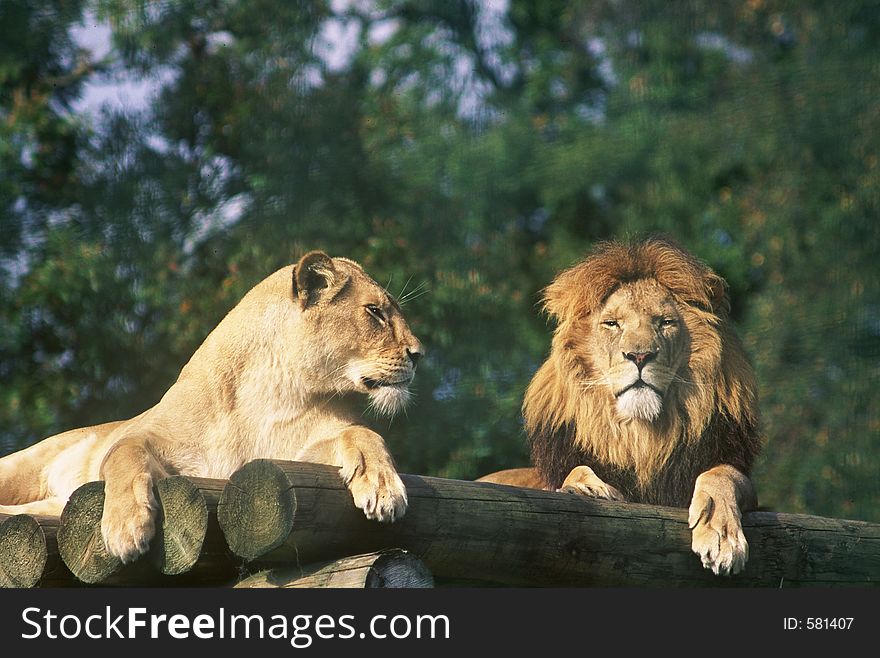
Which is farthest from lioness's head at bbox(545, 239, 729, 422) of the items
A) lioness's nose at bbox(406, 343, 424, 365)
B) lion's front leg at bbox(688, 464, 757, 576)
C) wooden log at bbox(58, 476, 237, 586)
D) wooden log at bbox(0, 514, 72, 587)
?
wooden log at bbox(0, 514, 72, 587)

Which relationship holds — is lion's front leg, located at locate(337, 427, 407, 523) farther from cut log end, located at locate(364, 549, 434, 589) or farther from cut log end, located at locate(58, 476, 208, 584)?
cut log end, located at locate(58, 476, 208, 584)

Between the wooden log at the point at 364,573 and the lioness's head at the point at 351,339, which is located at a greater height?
the lioness's head at the point at 351,339

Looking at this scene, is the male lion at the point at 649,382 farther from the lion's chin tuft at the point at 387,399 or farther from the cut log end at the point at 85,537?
the cut log end at the point at 85,537

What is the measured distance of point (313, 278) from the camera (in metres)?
3.45

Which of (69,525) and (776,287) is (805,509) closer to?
(776,287)

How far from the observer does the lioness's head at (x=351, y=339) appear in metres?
3.38

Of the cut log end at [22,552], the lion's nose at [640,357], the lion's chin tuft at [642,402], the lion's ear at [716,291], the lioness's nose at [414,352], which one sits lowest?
the cut log end at [22,552]

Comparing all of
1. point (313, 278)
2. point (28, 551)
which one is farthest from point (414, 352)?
point (28, 551)

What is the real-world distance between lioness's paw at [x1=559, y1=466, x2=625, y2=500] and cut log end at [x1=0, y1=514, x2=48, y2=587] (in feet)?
4.10

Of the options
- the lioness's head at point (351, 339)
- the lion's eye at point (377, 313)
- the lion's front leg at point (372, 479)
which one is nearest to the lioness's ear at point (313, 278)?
the lioness's head at point (351, 339)

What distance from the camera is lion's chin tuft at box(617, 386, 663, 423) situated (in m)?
3.59

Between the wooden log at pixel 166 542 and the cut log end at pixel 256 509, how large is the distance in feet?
0.20

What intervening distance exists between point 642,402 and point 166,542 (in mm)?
1415

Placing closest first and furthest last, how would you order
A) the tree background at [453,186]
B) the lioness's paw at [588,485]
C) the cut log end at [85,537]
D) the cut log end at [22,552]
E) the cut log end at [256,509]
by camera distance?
the cut log end at [256,509], the cut log end at [85,537], the cut log end at [22,552], the lioness's paw at [588,485], the tree background at [453,186]
